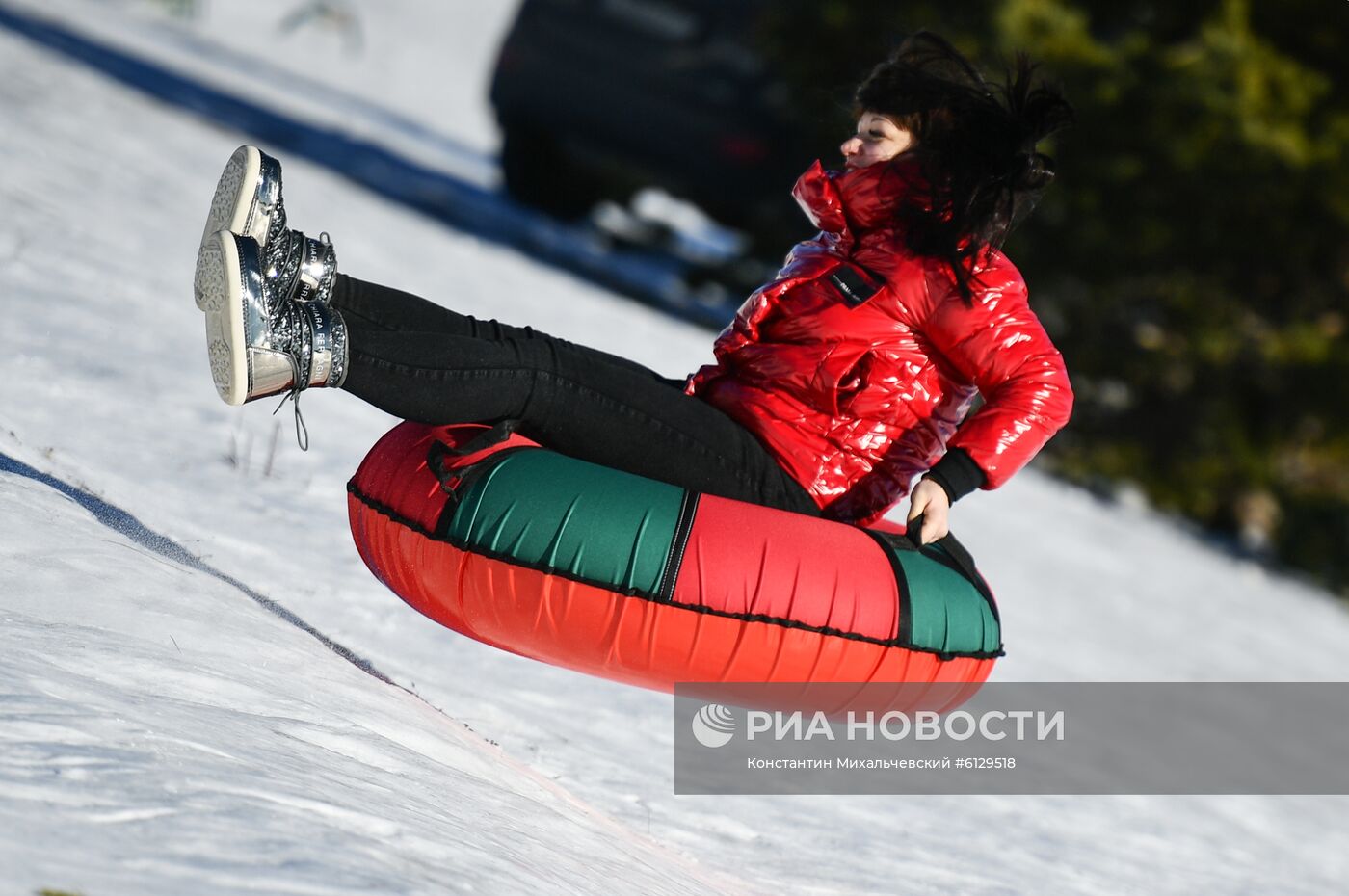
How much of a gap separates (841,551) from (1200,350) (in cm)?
755

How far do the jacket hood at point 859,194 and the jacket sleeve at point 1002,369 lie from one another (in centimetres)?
23

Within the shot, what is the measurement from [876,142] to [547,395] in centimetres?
99

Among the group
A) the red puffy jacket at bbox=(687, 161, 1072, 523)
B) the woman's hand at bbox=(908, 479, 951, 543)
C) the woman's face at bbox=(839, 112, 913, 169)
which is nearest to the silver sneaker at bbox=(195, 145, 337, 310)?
the red puffy jacket at bbox=(687, 161, 1072, 523)

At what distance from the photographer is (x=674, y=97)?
32.8 feet

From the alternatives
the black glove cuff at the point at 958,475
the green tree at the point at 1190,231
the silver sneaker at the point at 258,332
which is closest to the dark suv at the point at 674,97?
the green tree at the point at 1190,231

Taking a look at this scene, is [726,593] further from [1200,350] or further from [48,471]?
[1200,350]

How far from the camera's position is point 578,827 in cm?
294

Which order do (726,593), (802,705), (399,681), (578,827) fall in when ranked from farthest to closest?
(399,681)
(802,705)
(726,593)
(578,827)

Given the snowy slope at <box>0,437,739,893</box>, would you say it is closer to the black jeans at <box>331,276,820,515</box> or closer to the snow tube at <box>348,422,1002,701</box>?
the snow tube at <box>348,422,1002,701</box>

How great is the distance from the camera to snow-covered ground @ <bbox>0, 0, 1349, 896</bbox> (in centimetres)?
221

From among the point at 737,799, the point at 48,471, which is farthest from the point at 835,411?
the point at 48,471

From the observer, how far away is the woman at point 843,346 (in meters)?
3.16

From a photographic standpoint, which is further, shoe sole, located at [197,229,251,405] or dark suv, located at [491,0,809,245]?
dark suv, located at [491,0,809,245]

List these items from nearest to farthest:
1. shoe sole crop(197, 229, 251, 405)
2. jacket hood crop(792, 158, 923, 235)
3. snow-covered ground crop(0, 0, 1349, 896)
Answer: snow-covered ground crop(0, 0, 1349, 896)
shoe sole crop(197, 229, 251, 405)
jacket hood crop(792, 158, 923, 235)
